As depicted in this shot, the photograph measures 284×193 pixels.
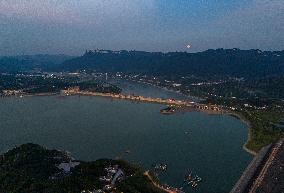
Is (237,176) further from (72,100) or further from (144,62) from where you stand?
(144,62)

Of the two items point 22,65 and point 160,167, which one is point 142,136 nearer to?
point 160,167

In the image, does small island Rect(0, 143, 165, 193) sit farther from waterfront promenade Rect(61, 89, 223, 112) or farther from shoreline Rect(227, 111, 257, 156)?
waterfront promenade Rect(61, 89, 223, 112)

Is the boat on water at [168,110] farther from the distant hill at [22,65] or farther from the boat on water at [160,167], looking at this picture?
the distant hill at [22,65]

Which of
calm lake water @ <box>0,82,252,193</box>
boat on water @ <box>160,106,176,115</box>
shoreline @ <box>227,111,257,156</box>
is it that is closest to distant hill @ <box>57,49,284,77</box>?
boat on water @ <box>160,106,176,115</box>

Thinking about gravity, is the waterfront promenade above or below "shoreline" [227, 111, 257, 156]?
below

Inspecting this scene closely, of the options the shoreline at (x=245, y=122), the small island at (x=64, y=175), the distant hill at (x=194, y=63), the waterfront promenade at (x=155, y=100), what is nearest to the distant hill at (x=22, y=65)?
the distant hill at (x=194, y=63)

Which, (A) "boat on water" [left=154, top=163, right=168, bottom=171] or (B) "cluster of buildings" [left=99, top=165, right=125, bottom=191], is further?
(A) "boat on water" [left=154, top=163, right=168, bottom=171]
